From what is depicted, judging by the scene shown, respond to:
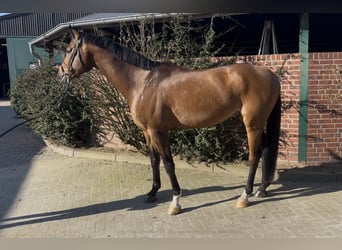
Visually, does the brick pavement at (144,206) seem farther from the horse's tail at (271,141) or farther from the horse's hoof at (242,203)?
the horse's tail at (271,141)

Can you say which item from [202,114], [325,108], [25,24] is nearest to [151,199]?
[202,114]

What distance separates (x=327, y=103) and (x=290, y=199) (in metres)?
1.97

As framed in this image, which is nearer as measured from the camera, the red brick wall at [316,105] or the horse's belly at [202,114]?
the horse's belly at [202,114]

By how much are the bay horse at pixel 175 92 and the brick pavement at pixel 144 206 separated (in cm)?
34

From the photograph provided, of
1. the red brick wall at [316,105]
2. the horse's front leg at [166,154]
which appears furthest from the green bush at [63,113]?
the red brick wall at [316,105]

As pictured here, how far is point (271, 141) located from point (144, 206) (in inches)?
70.3

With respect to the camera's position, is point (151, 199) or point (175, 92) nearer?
point (175, 92)

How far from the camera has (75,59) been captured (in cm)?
466

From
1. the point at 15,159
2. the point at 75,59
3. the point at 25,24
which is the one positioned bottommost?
the point at 15,159

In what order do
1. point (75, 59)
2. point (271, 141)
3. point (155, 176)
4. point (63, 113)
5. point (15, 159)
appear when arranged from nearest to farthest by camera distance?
point (75, 59) → point (271, 141) → point (155, 176) → point (15, 159) → point (63, 113)

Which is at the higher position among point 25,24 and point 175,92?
point 25,24

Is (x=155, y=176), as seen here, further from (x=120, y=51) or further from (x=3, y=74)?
(x=3, y=74)

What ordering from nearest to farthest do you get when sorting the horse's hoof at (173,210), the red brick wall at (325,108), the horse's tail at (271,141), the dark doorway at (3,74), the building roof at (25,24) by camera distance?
the horse's hoof at (173,210)
the horse's tail at (271,141)
the red brick wall at (325,108)
the building roof at (25,24)
the dark doorway at (3,74)

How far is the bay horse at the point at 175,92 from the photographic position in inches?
178
